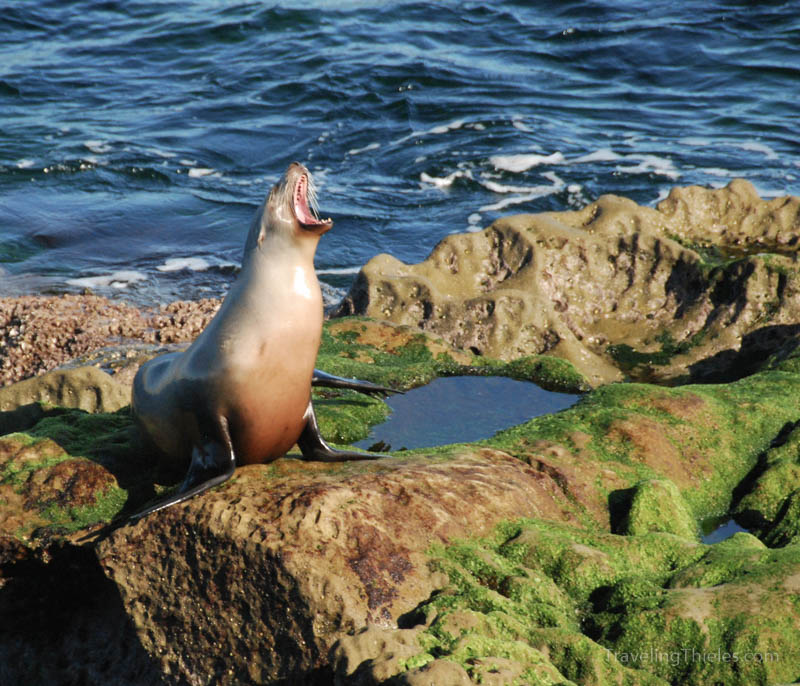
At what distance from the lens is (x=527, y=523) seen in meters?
5.18

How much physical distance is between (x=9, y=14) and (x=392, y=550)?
1105 inches

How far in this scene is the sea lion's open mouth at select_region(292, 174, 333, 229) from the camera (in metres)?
5.07

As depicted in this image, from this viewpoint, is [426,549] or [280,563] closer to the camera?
[280,563]

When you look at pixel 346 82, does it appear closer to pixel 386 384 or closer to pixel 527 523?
pixel 386 384

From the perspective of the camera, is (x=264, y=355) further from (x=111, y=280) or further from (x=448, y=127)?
(x=448, y=127)

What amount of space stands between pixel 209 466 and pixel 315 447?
651mm

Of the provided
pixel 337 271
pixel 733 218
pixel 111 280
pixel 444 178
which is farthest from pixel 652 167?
pixel 111 280

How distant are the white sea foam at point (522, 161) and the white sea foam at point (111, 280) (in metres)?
7.78

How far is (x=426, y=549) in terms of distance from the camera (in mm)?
4691

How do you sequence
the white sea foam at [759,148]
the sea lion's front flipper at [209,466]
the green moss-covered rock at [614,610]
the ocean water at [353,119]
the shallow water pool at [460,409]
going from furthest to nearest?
1. the white sea foam at [759,148]
2. the ocean water at [353,119]
3. the shallow water pool at [460,409]
4. the sea lion's front flipper at [209,466]
5. the green moss-covered rock at [614,610]

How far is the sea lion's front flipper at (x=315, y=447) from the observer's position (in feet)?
17.7

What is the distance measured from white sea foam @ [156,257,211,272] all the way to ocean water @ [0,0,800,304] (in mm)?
51

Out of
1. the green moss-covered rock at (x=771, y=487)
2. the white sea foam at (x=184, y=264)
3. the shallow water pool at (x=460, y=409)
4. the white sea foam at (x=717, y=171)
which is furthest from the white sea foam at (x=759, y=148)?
the green moss-covered rock at (x=771, y=487)

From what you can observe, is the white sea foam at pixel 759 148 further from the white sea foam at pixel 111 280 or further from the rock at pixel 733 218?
the white sea foam at pixel 111 280
